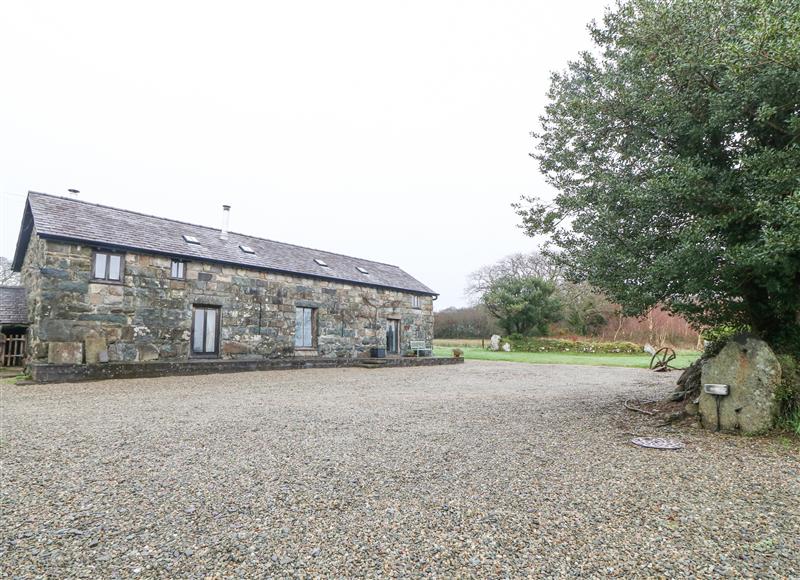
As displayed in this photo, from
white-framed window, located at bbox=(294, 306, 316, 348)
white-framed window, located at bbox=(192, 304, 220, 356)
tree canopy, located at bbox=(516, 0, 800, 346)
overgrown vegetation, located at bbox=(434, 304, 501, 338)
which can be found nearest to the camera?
tree canopy, located at bbox=(516, 0, 800, 346)

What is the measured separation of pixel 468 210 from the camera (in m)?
46.7

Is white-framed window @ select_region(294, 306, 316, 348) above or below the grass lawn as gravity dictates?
above

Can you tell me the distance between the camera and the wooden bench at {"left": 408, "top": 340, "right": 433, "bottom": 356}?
18.5 meters

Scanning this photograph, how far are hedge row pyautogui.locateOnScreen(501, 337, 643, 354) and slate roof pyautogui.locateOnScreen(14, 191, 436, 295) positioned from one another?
11.2 metres

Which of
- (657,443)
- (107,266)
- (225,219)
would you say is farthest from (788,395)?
(225,219)

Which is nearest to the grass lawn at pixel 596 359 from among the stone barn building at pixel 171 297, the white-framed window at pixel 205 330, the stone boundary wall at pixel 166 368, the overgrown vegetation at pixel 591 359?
the overgrown vegetation at pixel 591 359

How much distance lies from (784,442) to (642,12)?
5556 mm

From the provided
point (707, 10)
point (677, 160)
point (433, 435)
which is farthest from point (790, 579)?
point (707, 10)

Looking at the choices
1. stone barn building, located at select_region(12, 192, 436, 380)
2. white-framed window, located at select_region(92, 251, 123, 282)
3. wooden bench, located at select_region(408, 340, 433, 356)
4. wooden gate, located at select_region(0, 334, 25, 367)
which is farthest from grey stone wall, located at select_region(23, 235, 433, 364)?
wooden bench, located at select_region(408, 340, 433, 356)

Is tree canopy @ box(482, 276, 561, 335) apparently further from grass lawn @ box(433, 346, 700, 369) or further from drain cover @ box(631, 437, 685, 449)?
drain cover @ box(631, 437, 685, 449)

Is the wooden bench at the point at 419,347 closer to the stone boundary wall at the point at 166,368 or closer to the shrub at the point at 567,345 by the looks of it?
the stone boundary wall at the point at 166,368

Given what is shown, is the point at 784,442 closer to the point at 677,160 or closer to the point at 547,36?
the point at 677,160

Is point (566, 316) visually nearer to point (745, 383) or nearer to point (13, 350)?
point (745, 383)

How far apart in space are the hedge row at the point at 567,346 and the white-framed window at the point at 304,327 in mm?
15598
